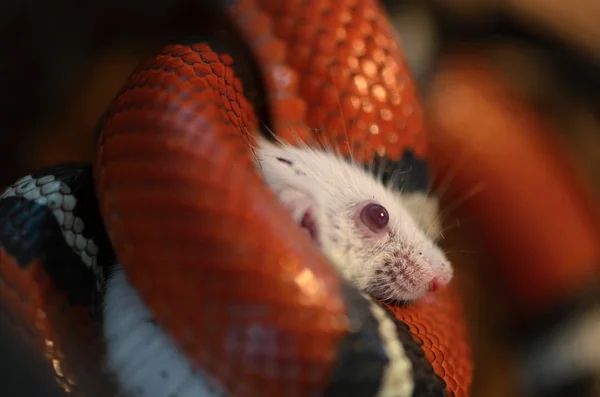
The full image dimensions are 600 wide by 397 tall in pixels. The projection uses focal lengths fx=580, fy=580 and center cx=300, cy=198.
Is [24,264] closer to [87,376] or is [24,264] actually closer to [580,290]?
[87,376]

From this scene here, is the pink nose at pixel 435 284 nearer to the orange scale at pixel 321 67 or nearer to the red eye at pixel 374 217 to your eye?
the red eye at pixel 374 217

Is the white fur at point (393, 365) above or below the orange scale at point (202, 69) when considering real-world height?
below

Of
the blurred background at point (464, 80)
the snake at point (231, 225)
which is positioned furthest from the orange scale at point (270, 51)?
the blurred background at point (464, 80)

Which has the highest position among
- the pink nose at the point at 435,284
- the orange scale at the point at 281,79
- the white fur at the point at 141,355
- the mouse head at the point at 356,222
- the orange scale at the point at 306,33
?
the orange scale at the point at 306,33

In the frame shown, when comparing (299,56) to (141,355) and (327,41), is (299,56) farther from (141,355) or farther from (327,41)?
(141,355)

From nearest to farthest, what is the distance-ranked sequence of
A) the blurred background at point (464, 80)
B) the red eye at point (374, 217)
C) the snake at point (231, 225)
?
1. the snake at point (231, 225)
2. the red eye at point (374, 217)
3. the blurred background at point (464, 80)

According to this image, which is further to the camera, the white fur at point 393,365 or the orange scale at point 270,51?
the orange scale at point 270,51

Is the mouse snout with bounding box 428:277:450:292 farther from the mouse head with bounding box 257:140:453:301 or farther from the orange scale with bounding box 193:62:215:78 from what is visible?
the orange scale with bounding box 193:62:215:78

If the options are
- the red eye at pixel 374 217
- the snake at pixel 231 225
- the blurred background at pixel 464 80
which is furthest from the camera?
the blurred background at pixel 464 80
